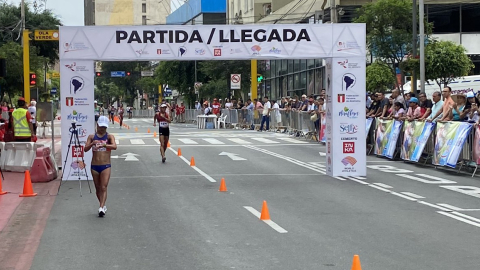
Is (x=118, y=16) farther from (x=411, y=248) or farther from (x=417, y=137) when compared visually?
(x=411, y=248)

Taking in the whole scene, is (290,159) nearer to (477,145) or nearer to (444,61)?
(477,145)

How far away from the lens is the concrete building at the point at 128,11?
497 feet

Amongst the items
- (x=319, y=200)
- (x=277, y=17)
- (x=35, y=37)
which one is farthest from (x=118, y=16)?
(x=319, y=200)

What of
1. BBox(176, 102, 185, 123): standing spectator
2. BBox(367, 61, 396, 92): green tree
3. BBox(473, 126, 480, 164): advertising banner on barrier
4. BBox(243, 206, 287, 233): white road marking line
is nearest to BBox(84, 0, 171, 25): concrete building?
BBox(176, 102, 185, 123): standing spectator

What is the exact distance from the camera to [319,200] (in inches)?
549

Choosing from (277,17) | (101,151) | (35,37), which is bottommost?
(101,151)

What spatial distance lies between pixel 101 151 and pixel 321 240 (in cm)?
433

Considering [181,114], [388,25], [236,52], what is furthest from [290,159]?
[181,114]

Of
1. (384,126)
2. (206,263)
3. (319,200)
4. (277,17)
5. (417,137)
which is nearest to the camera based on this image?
(206,263)

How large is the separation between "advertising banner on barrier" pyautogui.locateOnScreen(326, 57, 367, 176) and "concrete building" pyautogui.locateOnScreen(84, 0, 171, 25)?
444ft

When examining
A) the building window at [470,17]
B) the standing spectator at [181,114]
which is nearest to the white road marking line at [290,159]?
the building window at [470,17]

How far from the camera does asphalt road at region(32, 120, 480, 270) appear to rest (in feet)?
28.7

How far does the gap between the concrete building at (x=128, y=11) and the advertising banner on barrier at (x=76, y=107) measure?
13513 centimetres

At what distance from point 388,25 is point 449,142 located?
18350 mm
